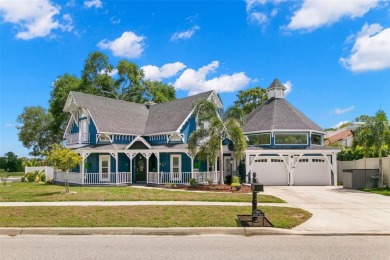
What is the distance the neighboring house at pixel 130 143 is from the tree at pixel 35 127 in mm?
26484

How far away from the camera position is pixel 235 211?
11953 mm

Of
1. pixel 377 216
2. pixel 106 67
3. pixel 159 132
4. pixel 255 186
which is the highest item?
pixel 106 67

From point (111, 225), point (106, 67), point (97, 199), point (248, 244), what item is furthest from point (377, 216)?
point (106, 67)

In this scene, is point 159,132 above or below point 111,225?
above

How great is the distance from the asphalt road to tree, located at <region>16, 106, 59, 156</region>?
161 ft

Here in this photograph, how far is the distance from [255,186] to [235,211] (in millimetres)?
2076

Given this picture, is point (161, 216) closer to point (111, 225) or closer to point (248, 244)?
point (111, 225)

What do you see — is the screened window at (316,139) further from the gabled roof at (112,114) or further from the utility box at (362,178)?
the gabled roof at (112,114)

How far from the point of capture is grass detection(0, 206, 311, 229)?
33.1 ft

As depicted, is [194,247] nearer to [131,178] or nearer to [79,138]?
[131,178]

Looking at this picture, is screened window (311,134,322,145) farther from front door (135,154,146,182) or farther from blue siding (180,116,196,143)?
front door (135,154,146,182)

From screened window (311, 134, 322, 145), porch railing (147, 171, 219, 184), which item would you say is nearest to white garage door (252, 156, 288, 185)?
porch railing (147, 171, 219, 184)

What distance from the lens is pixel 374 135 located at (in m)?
22.8

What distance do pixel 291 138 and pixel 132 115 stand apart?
585 inches
